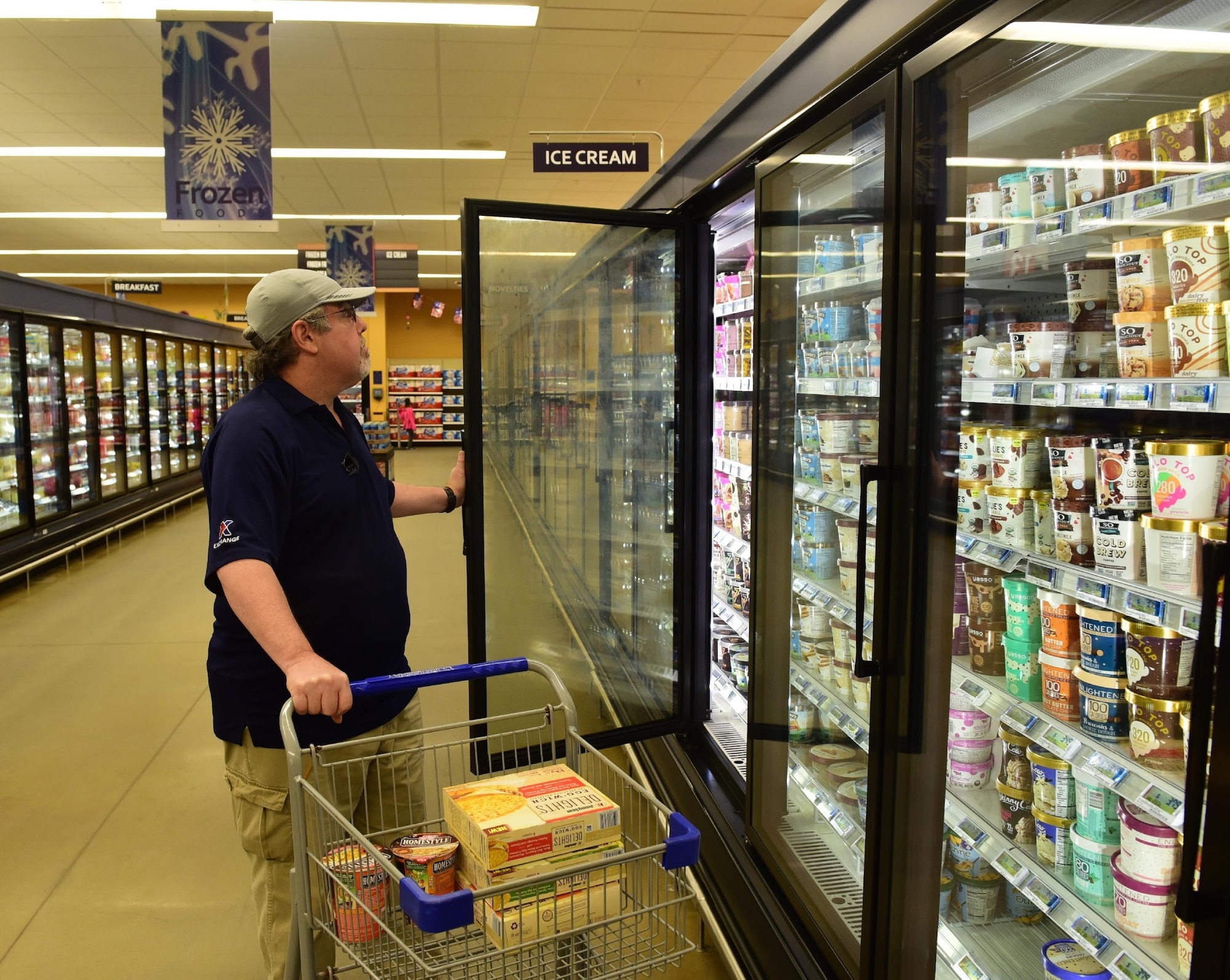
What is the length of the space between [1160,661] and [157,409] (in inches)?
486

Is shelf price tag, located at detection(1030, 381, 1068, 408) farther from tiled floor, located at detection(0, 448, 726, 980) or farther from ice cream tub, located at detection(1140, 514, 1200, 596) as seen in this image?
tiled floor, located at detection(0, 448, 726, 980)

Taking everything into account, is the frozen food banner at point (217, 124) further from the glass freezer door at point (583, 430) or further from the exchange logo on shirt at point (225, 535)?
the exchange logo on shirt at point (225, 535)

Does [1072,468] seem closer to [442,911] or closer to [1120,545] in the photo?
[1120,545]

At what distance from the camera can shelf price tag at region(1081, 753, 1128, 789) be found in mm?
1536

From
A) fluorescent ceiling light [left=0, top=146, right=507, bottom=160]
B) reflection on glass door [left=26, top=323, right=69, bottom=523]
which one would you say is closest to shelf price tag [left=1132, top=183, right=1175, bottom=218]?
reflection on glass door [left=26, top=323, right=69, bottom=523]

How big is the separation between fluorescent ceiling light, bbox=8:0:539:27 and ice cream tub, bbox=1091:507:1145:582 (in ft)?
18.9

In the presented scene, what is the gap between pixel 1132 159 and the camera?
61.5 inches

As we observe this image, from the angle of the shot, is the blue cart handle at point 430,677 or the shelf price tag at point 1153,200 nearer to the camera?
the shelf price tag at point 1153,200

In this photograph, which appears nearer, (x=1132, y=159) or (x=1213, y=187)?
(x=1213, y=187)

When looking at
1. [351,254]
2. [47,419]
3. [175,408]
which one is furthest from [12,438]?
[351,254]

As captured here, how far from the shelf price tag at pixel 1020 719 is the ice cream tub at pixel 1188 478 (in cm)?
51

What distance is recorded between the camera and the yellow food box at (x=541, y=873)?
54.1 inches

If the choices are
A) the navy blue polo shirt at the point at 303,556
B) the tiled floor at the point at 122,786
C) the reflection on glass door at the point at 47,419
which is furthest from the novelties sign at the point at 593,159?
the navy blue polo shirt at the point at 303,556

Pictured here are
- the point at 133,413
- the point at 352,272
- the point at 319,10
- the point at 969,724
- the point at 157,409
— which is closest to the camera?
the point at 969,724
